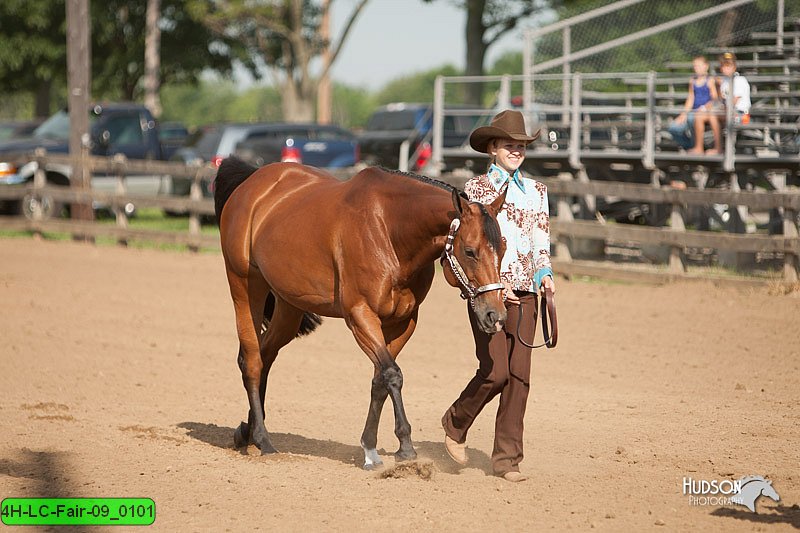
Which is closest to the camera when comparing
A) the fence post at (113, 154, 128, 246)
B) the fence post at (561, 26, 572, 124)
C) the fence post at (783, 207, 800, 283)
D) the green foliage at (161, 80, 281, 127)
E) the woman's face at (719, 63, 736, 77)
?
the fence post at (783, 207, 800, 283)

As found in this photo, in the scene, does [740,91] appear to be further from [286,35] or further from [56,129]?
[286,35]

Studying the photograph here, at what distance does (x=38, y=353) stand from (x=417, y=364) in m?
3.37

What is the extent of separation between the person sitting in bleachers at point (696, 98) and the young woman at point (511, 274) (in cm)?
926

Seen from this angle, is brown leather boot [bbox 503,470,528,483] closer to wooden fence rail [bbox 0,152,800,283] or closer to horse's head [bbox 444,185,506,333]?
horse's head [bbox 444,185,506,333]

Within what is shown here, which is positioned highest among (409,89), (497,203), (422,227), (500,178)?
(409,89)

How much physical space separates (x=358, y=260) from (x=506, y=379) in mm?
1030

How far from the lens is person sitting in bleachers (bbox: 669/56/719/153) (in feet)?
47.5

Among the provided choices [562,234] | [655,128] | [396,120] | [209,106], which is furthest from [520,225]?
[209,106]

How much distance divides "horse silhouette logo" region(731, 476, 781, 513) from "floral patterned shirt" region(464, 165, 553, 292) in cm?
148

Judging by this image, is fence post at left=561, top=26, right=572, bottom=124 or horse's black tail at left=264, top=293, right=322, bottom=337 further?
fence post at left=561, top=26, right=572, bottom=124

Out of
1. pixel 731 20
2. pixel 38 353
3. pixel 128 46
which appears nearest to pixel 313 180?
pixel 38 353

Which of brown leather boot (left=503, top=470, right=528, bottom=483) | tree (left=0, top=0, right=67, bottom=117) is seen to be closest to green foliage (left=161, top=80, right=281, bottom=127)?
tree (left=0, top=0, right=67, bottom=117)

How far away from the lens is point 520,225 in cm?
566

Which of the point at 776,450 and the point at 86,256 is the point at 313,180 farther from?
the point at 86,256
